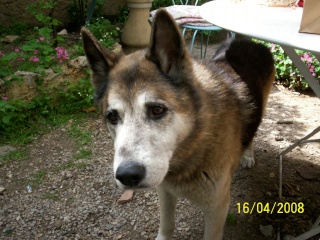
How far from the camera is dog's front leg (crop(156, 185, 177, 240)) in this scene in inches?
87.5

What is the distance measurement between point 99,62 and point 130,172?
0.73 m

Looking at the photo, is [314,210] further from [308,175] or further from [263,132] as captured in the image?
[263,132]

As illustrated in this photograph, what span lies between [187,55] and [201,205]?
0.89 metres

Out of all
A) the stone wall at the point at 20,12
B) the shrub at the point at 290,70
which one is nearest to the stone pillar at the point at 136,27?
the stone wall at the point at 20,12

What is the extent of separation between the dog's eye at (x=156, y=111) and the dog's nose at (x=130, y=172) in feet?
0.88

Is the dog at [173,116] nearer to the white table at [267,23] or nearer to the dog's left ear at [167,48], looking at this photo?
the dog's left ear at [167,48]

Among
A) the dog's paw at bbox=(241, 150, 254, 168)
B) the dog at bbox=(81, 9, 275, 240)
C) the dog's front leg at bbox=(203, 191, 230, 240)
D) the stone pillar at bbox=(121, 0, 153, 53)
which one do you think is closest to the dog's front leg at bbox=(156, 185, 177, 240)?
the dog at bbox=(81, 9, 275, 240)

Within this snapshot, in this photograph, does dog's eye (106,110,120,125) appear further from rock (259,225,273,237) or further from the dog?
rock (259,225,273,237)

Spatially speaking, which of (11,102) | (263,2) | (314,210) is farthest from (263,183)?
(11,102)

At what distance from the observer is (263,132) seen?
373 centimetres

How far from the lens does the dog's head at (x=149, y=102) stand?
149cm

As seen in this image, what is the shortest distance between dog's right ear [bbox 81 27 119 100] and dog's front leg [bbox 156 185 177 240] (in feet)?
2.61

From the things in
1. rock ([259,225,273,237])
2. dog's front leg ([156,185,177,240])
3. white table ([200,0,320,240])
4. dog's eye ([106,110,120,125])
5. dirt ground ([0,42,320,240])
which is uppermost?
white table ([200,0,320,240])

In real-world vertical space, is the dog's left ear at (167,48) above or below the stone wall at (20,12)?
above
